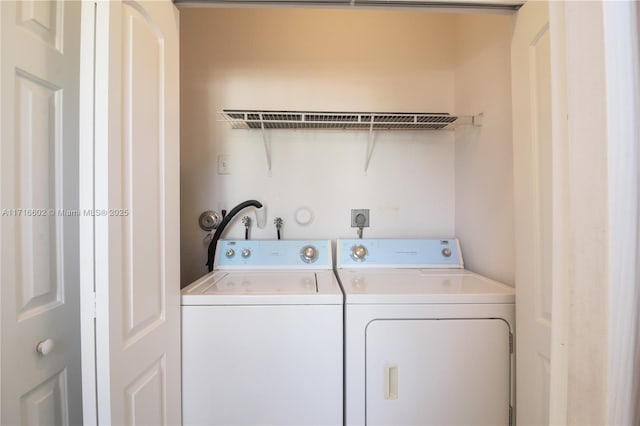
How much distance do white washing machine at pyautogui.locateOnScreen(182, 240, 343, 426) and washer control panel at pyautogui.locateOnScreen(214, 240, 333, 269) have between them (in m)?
0.53

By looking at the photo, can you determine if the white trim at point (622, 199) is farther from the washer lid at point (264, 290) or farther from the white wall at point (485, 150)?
the white wall at point (485, 150)

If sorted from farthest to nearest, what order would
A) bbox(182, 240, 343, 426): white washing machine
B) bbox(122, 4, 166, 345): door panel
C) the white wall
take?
the white wall
bbox(182, 240, 343, 426): white washing machine
bbox(122, 4, 166, 345): door panel

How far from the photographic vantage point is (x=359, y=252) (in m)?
1.63

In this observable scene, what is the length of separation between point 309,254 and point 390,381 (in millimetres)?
800

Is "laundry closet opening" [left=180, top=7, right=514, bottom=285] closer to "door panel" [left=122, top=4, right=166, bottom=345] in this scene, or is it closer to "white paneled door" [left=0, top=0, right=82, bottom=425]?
"door panel" [left=122, top=4, right=166, bottom=345]

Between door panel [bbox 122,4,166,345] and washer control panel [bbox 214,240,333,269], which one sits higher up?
door panel [bbox 122,4,166,345]

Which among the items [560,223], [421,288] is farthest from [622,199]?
[421,288]

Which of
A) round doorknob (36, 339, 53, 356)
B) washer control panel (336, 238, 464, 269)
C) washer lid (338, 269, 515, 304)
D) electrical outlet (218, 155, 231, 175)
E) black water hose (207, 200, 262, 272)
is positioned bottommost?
round doorknob (36, 339, 53, 356)

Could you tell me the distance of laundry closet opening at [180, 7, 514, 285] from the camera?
176 centimetres

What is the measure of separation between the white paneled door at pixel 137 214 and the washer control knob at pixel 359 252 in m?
1.02

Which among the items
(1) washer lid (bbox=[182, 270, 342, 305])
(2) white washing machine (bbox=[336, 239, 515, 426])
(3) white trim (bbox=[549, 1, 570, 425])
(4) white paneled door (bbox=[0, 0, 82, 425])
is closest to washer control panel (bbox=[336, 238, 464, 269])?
(1) washer lid (bbox=[182, 270, 342, 305])

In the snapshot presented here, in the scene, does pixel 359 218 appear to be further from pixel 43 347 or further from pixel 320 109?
pixel 43 347

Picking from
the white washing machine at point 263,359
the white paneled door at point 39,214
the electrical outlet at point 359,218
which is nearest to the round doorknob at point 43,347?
the white paneled door at point 39,214

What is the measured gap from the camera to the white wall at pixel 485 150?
4.19 feet
